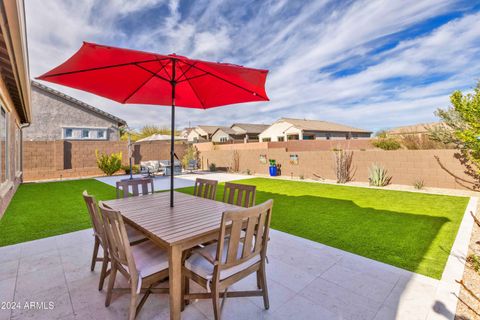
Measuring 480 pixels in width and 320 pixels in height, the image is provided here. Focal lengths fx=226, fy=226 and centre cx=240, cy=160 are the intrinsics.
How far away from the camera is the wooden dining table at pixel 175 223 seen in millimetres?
1761

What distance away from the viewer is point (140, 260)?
205 centimetres

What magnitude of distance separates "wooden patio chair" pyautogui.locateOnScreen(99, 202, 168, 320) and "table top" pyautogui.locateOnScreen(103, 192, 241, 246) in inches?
9.7

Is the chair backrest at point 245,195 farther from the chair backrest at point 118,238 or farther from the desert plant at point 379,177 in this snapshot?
the desert plant at point 379,177

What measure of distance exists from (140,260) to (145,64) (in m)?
2.23

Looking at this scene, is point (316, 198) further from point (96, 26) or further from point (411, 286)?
point (96, 26)

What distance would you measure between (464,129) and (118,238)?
9900 millimetres

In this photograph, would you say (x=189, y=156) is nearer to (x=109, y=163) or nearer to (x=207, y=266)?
(x=109, y=163)

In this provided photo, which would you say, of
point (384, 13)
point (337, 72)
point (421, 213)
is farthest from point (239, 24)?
point (337, 72)

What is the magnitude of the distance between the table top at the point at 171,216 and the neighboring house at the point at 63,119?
16.3 meters

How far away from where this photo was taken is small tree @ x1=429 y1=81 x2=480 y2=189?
5.79 m

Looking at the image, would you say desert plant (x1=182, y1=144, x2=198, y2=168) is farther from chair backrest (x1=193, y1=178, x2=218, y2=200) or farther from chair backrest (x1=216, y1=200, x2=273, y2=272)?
chair backrest (x1=216, y1=200, x2=273, y2=272)

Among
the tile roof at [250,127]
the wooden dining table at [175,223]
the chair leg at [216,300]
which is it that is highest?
the tile roof at [250,127]


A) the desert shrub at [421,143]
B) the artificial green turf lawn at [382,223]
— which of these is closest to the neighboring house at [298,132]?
the desert shrub at [421,143]

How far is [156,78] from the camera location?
10.8 feet
